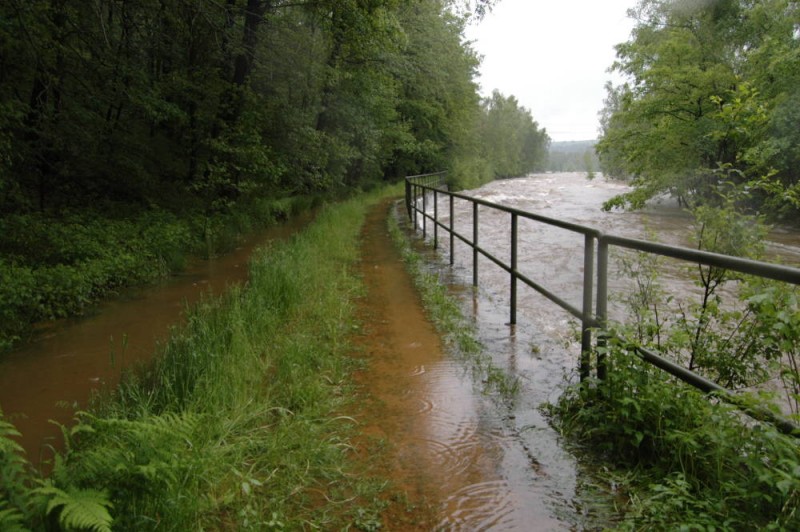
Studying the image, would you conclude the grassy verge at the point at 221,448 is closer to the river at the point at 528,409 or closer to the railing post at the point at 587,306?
the river at the point at 528,409

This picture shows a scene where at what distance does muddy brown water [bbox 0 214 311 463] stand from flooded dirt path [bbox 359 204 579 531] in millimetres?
1871

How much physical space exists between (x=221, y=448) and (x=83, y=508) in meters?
1.06

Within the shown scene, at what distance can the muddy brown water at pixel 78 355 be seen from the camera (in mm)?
4203

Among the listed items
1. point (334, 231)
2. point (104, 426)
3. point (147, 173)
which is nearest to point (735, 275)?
point (104, 426)

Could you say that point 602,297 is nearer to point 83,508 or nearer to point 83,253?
point 83,508

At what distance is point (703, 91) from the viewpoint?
16156 mm

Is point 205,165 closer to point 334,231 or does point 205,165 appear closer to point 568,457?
point 334,231

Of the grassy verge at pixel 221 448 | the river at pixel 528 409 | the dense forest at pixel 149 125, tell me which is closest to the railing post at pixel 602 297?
the river at pixel 528 409

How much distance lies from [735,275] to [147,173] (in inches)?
504

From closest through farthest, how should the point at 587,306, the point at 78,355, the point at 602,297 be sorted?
the point at 602,297 < the point at 587,306 < the point at 78,355

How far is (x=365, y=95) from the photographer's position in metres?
21.7

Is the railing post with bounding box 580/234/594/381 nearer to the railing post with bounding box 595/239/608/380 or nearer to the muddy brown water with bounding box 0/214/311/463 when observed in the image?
the railing post with bounding box 595/239/608/380

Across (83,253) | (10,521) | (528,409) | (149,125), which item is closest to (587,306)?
(528,409)

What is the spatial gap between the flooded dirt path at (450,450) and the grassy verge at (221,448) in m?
0.23
